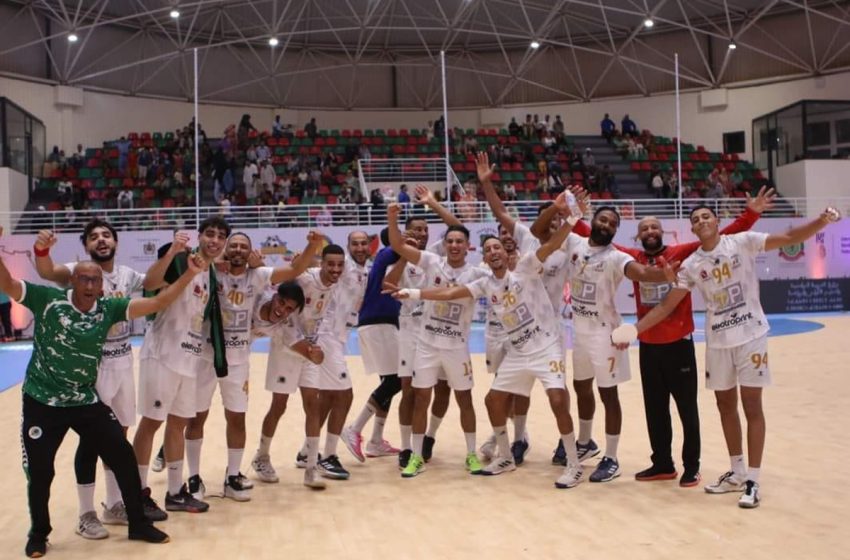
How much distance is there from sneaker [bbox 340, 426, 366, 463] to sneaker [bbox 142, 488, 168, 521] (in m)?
2.27

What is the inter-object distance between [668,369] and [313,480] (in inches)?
121

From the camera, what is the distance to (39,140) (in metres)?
30.1

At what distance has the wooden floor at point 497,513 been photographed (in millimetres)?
5430

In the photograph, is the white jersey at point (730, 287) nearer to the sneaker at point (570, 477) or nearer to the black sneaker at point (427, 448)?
the sneaker at point (570, 477)

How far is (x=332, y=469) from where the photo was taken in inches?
296

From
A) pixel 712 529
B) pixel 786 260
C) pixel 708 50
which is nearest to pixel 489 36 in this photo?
pixel 708 50

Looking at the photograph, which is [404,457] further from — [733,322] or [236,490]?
[733,322]

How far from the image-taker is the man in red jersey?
7.11 metres

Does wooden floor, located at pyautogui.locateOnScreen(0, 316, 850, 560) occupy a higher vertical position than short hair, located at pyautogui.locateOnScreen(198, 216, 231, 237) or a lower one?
lower

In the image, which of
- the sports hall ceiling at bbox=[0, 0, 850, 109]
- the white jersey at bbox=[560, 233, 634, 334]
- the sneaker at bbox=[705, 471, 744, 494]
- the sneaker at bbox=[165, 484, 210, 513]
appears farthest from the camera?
the sports hall ceiling at bbox=[0, 0, 850, 109]

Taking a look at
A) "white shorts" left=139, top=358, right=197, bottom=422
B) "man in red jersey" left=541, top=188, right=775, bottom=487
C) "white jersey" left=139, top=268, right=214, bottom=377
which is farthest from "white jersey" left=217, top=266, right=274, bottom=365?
"man in red jersey" left=541, top=188, right=775, bottom=487

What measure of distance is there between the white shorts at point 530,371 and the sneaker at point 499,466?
65 cm

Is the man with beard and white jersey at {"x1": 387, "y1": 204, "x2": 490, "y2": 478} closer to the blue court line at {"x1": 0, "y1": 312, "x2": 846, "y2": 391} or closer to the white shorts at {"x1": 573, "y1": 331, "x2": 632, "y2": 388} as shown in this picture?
the white shorts at {"x1": 573, "y1": 331, "x2": 632, "y2": 388}

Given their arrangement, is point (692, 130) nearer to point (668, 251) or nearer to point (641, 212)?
point (641, 212)
